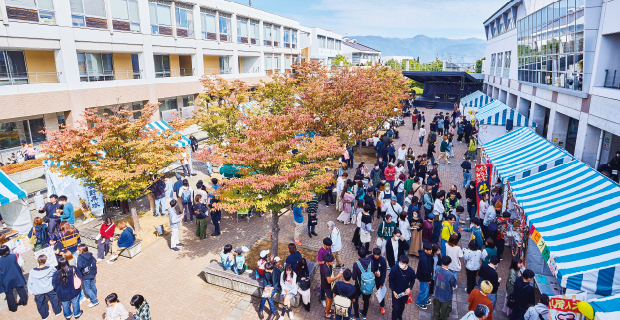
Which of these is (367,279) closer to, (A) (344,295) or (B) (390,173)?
(A) (344,295)

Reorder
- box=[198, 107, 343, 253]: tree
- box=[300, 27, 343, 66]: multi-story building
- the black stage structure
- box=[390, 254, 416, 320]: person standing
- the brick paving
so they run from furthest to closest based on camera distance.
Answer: box=[300, 27, 343, 66]: multi-story building, the black stage structure, box=[198, 107, 343, 253]: tree, the brick paving, box=[390, 254, 416, 320]: person standing

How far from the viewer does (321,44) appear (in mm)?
60562

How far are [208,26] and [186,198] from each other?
21.3 metres

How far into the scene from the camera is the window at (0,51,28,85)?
16281 millimetres

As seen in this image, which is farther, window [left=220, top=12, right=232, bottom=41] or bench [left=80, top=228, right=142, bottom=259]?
window [left=220, top=12, right=232, bottom=41]

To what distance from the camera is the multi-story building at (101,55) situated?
1642 centimetres

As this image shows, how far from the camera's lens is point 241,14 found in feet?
109

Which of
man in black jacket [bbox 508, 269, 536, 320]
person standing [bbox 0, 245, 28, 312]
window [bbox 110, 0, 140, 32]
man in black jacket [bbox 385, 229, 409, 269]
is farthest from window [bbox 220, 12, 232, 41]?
man in black jacket [bbox 508, 269, 536, 320]

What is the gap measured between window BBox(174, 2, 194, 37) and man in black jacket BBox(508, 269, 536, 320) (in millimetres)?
26817

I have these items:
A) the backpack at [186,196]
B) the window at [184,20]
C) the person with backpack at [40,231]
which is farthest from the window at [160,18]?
the person with backpack at [40,231]

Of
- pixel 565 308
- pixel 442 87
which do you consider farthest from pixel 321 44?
pixel 565 308

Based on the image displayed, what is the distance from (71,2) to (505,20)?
1226 inches

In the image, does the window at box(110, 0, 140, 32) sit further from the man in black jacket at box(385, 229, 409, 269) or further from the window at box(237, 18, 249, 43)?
the man in black jacket at box(385, 229, 409, 269)

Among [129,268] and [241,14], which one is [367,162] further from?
[241,14]
